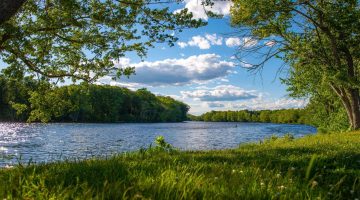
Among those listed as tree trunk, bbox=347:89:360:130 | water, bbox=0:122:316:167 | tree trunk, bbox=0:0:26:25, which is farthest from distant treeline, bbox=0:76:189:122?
tree trunk, bbox=347:89:360:130

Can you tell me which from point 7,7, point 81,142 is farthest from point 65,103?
point 81,142

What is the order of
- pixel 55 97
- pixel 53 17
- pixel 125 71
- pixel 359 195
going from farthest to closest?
pixel 55 97, pixel 125 71, pixel 53 17, pixel 359 195

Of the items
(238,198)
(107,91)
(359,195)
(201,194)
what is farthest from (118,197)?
(107,91)

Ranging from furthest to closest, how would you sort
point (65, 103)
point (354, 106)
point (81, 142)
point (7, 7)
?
point (81, 142), point (354, 106), point (65, 103), point (7, 7)

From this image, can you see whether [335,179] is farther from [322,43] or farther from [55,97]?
[322,43]

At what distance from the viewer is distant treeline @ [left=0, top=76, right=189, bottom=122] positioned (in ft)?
62.9

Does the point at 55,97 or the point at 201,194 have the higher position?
the point at 55,97

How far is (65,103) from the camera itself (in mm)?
20281

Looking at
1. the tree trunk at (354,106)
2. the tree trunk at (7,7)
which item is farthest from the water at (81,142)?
the tree trunk at (354,106)

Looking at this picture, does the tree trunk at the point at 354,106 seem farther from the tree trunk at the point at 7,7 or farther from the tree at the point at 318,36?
the tree trunk at the point at 7,7

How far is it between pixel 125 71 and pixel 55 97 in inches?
173

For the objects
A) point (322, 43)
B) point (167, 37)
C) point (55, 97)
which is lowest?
point (55, 97)

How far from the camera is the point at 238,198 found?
364 cm

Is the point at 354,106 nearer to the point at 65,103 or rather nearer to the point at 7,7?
the point at 65,103
